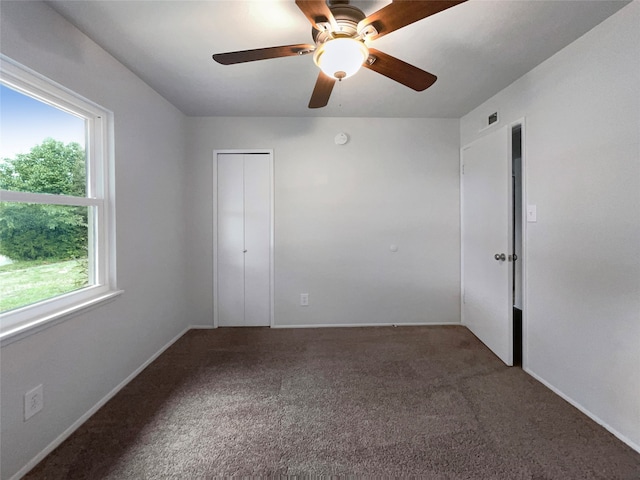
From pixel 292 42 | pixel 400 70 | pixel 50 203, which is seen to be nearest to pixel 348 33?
pixel 400 70

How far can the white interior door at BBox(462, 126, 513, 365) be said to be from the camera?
228 centimetres

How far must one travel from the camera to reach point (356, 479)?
4.17ft

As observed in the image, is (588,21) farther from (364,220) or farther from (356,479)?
(356,479)

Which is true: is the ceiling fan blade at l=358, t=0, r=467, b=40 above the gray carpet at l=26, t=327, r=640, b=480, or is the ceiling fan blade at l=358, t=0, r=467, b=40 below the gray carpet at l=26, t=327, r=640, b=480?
above

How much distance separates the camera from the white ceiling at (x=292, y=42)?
144cm

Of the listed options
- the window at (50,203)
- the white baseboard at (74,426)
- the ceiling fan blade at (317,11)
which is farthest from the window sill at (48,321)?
the ceiling fan blade at (317,11)

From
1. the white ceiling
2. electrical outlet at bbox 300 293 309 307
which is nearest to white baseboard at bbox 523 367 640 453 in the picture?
electrical outlet at bbox 300 293 309 307

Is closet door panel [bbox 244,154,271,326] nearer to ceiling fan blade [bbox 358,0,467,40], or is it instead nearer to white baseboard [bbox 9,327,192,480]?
white baseboard [bbox 9,327,192,480]

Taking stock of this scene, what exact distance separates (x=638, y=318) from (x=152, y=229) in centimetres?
330

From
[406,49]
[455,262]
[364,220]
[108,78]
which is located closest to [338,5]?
[406,49]

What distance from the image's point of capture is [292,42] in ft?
5.58

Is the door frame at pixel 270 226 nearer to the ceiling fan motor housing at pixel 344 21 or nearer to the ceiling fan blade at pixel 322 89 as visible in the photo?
the ceiling fan blade at pixel 322 89

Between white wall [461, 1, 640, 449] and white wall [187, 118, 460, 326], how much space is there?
1.00 metres

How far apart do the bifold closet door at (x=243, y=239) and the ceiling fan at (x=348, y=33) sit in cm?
167
